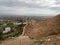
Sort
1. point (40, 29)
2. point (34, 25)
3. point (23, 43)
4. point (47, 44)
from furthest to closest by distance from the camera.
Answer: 1. point (34, 25)
2. point (40, 29)
3. point (23, 43)
4. point (47, 44)

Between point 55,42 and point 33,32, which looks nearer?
point 55,42

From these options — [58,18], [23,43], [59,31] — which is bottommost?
[23,43]

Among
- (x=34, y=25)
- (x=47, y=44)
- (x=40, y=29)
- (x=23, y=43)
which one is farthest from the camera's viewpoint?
(x=34, y=25)

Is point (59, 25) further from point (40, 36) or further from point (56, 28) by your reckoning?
point (40, 36)

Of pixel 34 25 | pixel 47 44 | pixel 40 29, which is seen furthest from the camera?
pixel 34 25

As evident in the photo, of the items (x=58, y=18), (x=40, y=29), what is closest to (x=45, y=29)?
(x=40, y=29)

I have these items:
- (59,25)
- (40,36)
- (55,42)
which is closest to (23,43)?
(40,36)

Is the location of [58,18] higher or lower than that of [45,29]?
higher

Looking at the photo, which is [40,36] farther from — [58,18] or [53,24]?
[58,18]

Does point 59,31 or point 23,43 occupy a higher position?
point 59,31
